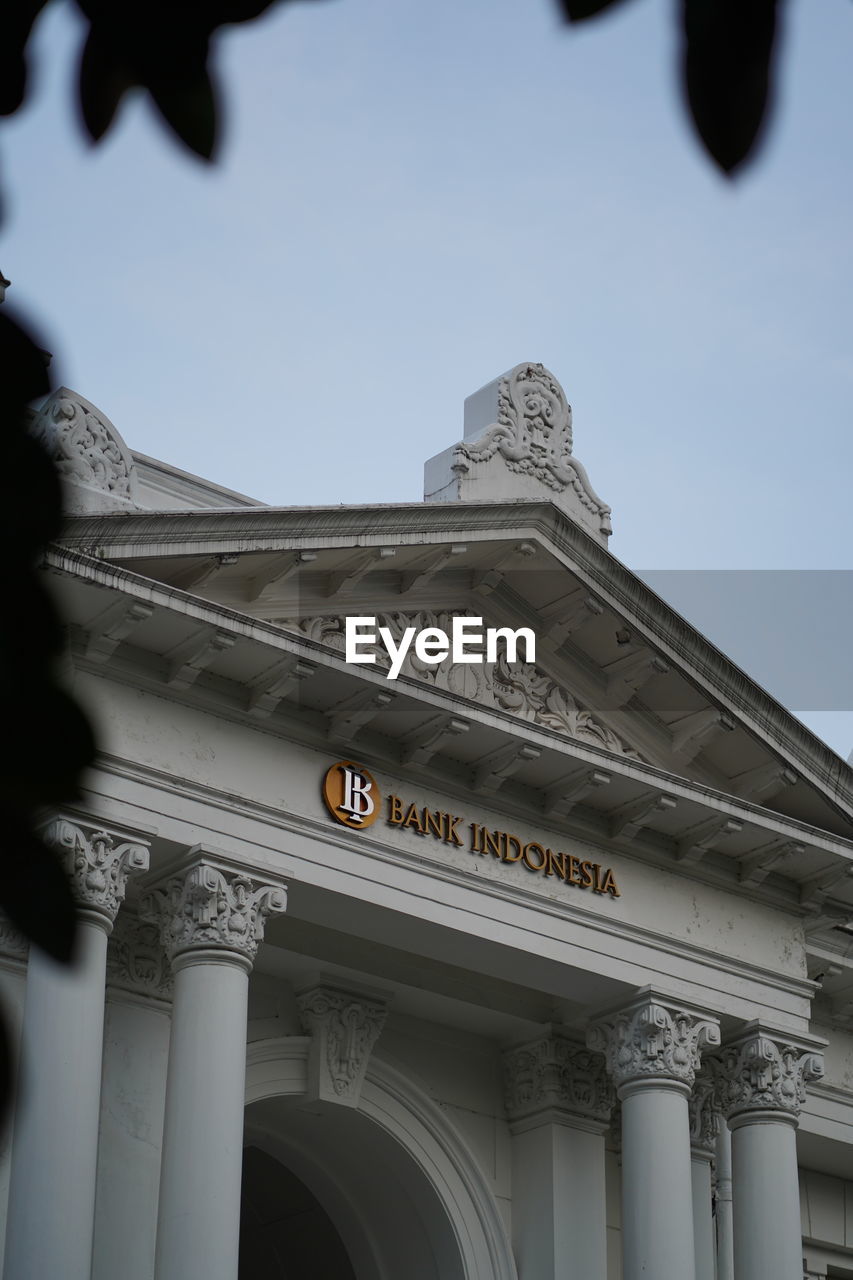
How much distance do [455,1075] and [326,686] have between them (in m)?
4.65

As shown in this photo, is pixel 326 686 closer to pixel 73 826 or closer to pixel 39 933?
pixel 73 826

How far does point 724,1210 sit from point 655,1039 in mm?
2906

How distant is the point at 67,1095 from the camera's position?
13055 millimetres

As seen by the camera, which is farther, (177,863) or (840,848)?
(840,848)

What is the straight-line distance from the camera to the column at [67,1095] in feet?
41.2

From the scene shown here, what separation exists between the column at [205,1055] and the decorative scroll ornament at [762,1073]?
4857 millimetres

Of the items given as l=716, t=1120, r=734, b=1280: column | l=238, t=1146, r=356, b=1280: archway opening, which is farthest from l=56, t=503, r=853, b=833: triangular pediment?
l=238, t=1146, r=356, b=1280: archway opening

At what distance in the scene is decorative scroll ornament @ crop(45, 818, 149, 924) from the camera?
538 inches

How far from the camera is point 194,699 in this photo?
14633 mm

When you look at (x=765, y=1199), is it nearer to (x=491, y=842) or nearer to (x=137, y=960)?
(x=491, y=842)

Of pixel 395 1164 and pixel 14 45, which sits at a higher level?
pixel 395 1164

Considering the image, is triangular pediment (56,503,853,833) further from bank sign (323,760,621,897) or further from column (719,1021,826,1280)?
column (719,1021,826,1280)

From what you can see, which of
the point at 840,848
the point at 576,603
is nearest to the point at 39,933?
the point at 576,603

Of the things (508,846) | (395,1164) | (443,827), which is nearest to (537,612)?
(508,846)
